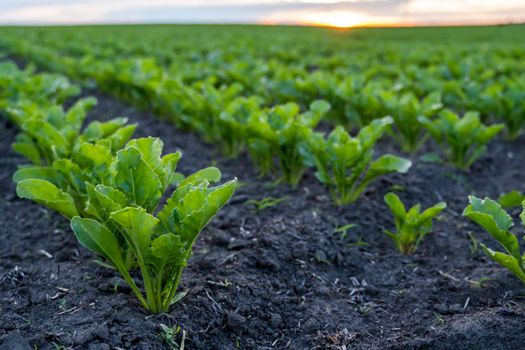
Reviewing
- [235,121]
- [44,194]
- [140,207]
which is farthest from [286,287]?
[235,121]

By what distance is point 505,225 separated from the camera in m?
3.06

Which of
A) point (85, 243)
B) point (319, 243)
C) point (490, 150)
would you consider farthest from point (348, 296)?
point (490, 150)

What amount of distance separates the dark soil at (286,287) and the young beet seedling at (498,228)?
10.6 inches

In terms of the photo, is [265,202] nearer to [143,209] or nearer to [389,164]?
[389,164]

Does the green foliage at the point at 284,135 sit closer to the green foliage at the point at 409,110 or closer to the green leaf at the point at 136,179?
the green foliage at the point at 409,110

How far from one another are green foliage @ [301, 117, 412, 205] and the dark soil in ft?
0.69

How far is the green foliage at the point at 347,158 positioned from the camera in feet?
13.0

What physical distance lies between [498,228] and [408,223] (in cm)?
77

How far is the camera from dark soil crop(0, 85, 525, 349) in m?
2.82

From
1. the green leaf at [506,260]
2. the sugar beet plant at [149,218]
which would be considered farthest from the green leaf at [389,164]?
the sugar beet plant at [149,218]

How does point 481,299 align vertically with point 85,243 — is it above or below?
below

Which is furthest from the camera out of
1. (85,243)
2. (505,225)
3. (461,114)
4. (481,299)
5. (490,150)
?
(461,114)

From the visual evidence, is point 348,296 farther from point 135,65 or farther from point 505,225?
point 135,65

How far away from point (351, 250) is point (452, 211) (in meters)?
1.27
